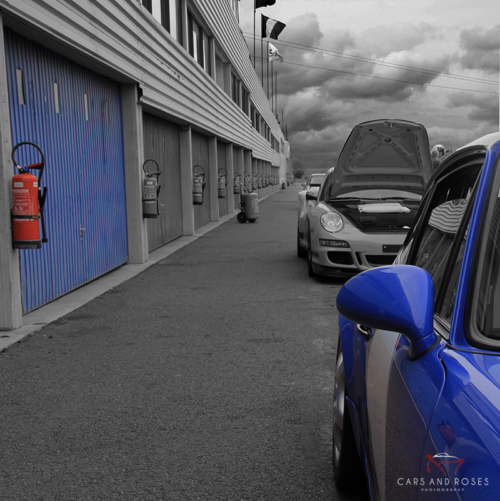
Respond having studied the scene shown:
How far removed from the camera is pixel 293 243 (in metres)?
13.7

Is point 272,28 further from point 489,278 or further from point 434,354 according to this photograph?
point 434,354

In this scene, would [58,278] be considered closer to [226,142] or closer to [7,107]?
[7,107]

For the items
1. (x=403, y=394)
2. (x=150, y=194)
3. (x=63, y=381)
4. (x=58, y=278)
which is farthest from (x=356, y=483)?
(x=150, y=194)

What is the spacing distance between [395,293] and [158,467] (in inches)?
78.4

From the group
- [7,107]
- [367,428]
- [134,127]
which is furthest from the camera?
[134,127]

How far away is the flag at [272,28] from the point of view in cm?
4003

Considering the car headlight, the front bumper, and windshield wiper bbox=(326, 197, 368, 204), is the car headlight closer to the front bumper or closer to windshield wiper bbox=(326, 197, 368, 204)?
the front bumper

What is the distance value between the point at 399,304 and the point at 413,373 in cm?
19

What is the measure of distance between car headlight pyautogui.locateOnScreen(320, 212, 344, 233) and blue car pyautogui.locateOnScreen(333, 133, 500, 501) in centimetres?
631

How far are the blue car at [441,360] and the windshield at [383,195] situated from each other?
6.96 meters

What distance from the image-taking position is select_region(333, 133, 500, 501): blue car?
123cm

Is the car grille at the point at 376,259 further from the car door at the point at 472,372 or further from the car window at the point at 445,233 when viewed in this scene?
the car door at the point at 472,372

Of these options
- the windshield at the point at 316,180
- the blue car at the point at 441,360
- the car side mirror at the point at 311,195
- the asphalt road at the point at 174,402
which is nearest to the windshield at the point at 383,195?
the car side mirror at the point at 311,195

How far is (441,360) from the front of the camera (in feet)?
4.80
